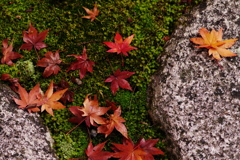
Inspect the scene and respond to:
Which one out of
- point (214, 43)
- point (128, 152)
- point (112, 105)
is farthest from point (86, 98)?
point (214, 43)

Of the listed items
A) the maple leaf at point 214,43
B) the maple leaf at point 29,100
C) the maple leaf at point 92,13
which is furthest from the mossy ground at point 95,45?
the maple leaf at point 214,43

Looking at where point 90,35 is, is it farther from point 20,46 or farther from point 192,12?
point 192,12

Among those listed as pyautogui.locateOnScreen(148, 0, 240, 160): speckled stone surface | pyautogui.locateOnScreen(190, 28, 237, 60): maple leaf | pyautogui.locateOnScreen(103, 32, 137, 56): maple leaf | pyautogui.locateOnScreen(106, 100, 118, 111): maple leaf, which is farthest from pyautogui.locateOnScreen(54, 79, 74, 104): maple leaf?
pyautogui.locateOnScreen(190, 28, 237, 60): maple leaf

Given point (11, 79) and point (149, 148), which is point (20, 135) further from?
point (149, 148)

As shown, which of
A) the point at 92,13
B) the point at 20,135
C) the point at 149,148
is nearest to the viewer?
the point at 20,135

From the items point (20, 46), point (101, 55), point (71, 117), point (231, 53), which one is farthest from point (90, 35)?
point (231, 53)

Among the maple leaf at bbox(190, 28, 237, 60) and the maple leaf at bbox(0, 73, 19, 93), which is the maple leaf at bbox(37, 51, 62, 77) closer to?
the maple leaf at bbox(0, 73, 19, 93)
